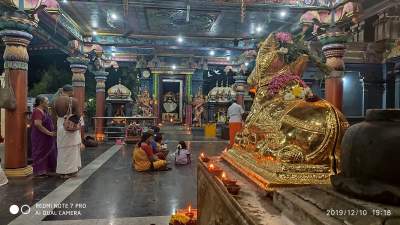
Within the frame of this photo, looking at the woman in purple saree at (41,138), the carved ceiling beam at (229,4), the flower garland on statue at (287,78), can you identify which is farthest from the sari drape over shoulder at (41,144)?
the flower garland on statue at (287,78)

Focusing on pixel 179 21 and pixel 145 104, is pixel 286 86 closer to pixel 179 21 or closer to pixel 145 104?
pixel 179 21

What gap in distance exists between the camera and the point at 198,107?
743 inches

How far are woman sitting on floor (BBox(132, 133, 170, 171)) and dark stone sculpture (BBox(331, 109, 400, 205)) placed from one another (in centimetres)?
603

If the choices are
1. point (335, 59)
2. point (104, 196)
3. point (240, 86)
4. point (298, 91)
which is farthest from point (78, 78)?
point (298, 91)

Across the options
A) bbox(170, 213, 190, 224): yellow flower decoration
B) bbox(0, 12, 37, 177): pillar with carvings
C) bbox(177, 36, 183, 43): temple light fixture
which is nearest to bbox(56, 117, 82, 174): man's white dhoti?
bbox(0, 12, 37, 177): pillar with carvings

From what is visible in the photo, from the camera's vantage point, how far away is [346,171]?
4.41 feet

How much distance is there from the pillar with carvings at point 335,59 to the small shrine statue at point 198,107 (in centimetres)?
1124

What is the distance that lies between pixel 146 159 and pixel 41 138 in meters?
2.23

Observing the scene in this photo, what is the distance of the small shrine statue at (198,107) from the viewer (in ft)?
61.8

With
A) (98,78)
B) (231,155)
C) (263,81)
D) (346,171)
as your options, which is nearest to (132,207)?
(231,155)

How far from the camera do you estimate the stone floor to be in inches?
158
